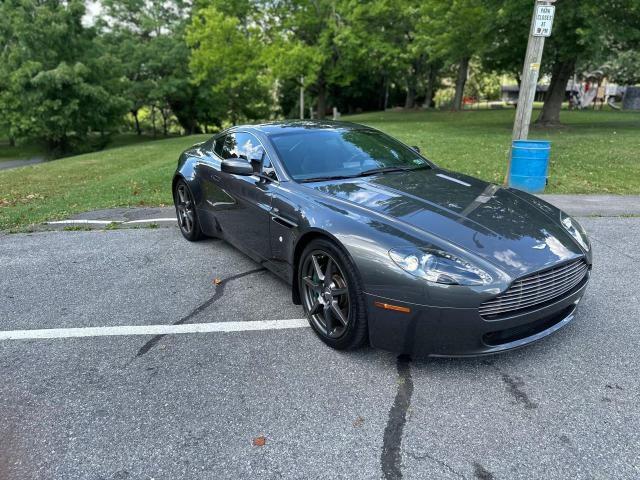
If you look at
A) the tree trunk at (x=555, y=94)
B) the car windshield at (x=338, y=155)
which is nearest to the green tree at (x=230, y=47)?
the tree trunk at (x=555, y=94)

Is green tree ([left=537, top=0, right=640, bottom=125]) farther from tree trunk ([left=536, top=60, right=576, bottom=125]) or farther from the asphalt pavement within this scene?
the asphalt pavement

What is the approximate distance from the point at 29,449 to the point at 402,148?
3707 millimetres

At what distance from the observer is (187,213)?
18.1ft

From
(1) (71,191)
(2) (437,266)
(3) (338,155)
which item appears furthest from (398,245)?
(1) (71,191)

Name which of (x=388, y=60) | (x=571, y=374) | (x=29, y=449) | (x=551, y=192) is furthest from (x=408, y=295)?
(x=388, y=60)

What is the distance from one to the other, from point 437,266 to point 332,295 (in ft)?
2.54

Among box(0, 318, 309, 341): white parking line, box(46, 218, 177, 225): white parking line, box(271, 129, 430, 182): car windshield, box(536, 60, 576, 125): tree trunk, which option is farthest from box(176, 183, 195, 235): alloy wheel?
box(536, 60, 576, 125): tree trunk

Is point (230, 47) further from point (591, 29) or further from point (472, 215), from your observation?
point (472, 215)

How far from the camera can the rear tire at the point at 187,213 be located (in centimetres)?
537

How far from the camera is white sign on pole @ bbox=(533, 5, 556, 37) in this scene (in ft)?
21.3

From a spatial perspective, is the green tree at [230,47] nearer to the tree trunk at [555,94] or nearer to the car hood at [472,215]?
the tree trunk at [555,94]

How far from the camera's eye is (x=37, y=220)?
6957mm

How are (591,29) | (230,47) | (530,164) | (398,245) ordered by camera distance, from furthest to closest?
(230,47), (591,29), (530,164), (398,245)

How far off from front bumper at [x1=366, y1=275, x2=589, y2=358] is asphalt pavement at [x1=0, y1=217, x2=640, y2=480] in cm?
23
